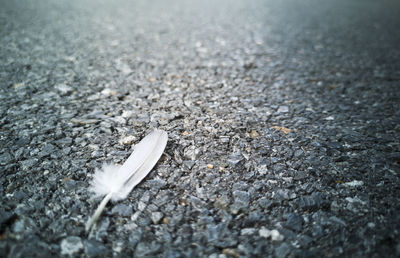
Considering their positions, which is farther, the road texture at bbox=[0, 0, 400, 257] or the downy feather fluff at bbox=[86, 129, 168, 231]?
the downy feather fluff at bbox=[86, 129, 168, 231]

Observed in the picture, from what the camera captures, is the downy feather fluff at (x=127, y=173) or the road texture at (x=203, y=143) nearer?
the road texture at (x=203, y=143)

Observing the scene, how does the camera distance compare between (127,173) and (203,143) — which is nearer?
(127,173)

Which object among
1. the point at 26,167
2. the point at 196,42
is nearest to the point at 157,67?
the point at 196,42

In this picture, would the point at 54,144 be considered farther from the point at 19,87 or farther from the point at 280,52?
the point at 280,52
